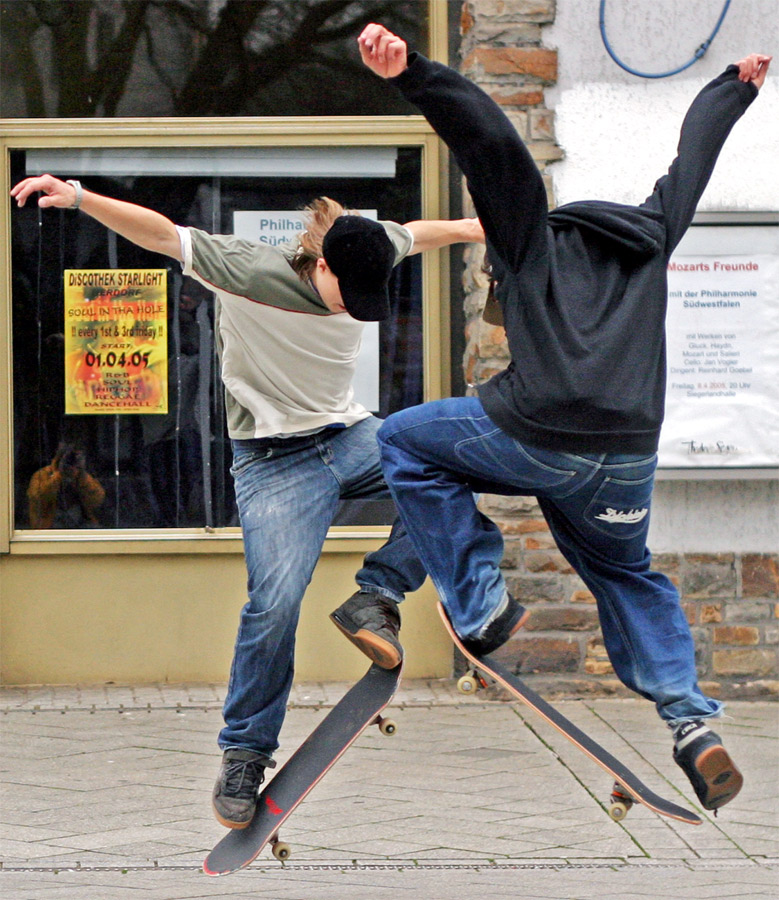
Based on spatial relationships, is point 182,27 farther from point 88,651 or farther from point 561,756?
point 561,756

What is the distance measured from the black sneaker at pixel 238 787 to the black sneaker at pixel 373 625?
47cm

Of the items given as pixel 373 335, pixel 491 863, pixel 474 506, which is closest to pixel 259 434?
pixel 474 506

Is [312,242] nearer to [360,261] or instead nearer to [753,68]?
[360,261]

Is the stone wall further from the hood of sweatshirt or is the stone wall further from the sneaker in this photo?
the hood of sweatshirt

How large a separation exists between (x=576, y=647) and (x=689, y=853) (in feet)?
6.42

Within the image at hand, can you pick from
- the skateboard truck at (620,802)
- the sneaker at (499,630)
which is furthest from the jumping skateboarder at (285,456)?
the skateboard truck at (620,802)

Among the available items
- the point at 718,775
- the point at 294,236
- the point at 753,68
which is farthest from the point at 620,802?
the point at 294,236

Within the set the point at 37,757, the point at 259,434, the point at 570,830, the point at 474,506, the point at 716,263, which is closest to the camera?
the point at 474,506

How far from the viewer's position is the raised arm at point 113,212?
135 inches

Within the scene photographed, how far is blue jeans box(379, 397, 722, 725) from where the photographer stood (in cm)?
346

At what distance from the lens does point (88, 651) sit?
7.05 metres

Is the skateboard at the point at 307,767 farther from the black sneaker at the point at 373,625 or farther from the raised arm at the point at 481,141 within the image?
the raised arm at the point at 481,141

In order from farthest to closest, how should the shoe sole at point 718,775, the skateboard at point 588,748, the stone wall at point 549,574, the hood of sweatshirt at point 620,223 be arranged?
the stone wall at point 549,574 < the skateboard at point 588,748 < the shoe sole at point 718,775 < the hood of sweatshirt at point 620,223

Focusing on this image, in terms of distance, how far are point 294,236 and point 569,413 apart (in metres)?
3.88
